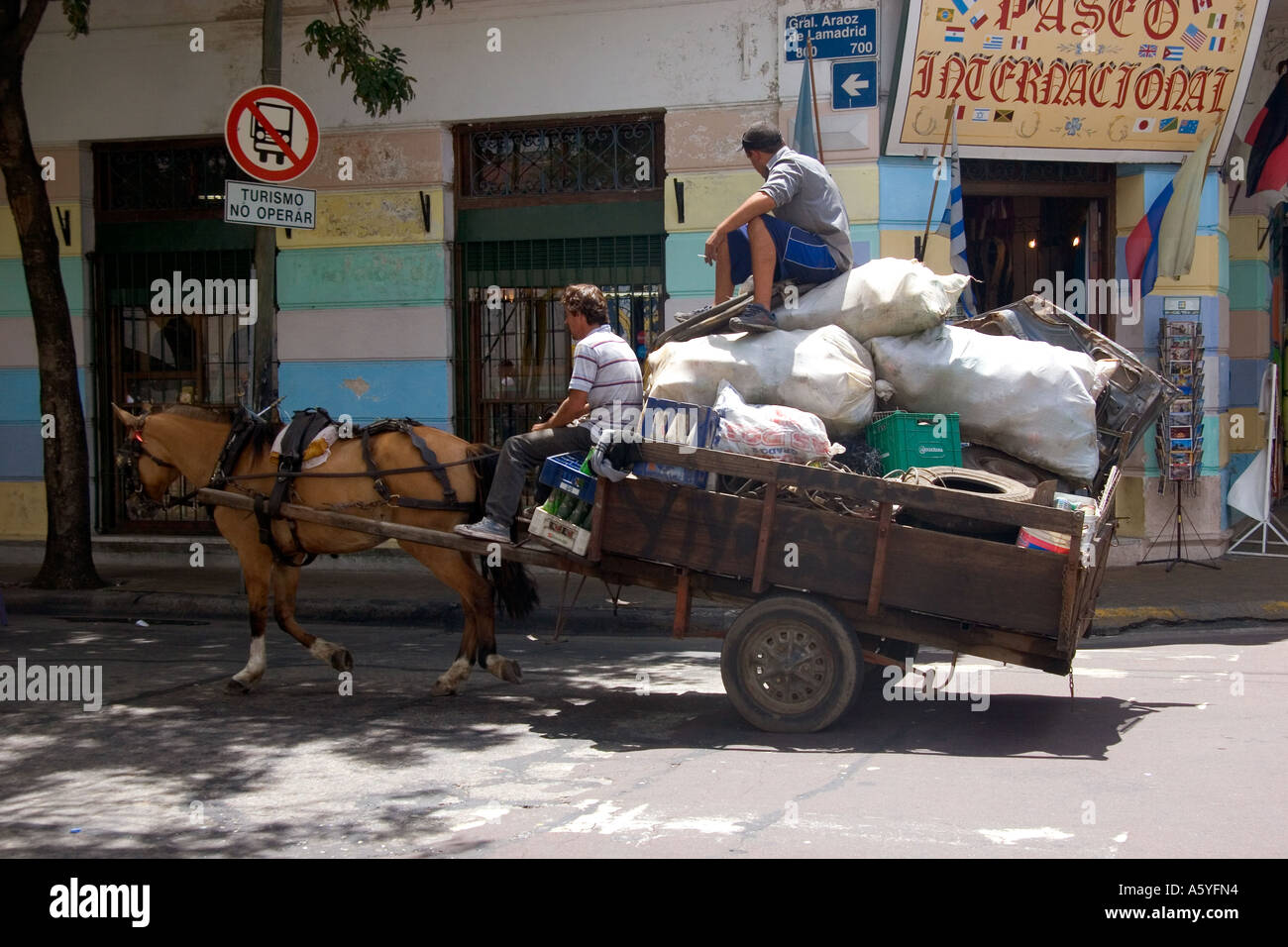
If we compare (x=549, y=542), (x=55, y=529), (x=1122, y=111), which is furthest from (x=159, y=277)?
(x=1122, y=111)

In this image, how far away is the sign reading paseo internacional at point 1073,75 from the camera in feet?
35.8

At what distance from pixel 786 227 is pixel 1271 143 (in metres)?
7.53

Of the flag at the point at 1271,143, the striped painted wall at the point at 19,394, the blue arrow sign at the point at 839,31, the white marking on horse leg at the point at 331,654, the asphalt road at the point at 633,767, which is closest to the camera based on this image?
the asphalt road at the point at 633,767

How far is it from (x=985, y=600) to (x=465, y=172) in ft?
27.2

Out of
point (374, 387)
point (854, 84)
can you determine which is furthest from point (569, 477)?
point (374, 387)

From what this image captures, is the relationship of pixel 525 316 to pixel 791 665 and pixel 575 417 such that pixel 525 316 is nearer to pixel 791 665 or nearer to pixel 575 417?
pixel 575 417

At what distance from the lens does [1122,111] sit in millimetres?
11328

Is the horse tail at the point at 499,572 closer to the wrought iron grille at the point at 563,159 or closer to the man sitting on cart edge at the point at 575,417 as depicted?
the man sitting on cart edge at the point at 575,417

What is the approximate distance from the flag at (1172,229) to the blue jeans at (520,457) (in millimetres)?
6820

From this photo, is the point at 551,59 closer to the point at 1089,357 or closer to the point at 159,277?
the point at 159,277

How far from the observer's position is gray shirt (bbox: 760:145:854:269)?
6664mm

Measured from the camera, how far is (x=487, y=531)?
6.54m

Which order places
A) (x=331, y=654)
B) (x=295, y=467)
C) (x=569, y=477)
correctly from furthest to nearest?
(x=331, y=654), (x=295, y=467), (x=569, y=477)

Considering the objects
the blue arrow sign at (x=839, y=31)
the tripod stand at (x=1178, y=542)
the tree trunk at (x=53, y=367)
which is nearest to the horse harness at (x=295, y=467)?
the tree trunk at (x=53, y=367)
